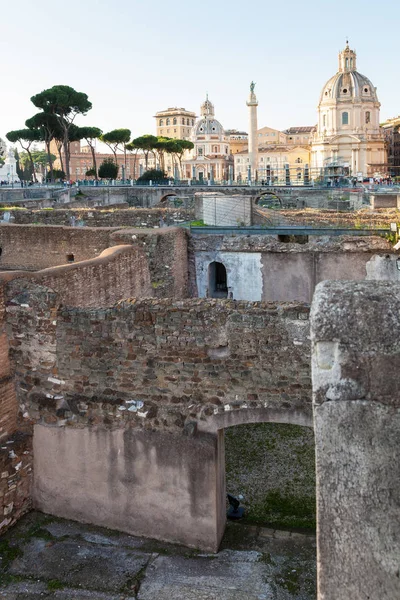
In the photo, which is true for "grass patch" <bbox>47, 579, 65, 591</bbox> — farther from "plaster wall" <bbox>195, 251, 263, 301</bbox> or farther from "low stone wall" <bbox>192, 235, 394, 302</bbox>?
"plaster wall" <bbox>195, 251, 263, 301</bbox>

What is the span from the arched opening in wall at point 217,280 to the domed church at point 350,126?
7319cm

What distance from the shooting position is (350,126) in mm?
87938

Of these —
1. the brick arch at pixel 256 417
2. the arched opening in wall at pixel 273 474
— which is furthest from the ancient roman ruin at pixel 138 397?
the arched opening in wall at pixel 273 474

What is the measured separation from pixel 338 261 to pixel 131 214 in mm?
6354

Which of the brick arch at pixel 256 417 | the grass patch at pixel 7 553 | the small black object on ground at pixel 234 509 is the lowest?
the grass patch at pixel 7 553

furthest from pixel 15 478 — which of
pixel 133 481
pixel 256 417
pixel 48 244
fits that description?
pixel 48 244

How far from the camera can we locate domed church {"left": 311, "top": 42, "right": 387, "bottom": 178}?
86188 millimetres

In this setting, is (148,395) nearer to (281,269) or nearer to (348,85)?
(281,269)

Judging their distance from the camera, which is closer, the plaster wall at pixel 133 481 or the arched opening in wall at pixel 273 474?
the plaster wall at pixel 133 481

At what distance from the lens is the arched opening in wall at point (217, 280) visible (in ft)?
49.1

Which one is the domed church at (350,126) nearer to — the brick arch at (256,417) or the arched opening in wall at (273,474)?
the arched opening in wall at (273,474)

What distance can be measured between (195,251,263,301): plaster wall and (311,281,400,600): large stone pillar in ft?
39.9

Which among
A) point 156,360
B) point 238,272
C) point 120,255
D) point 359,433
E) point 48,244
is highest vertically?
point 48,244

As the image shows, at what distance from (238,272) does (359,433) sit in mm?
12580
